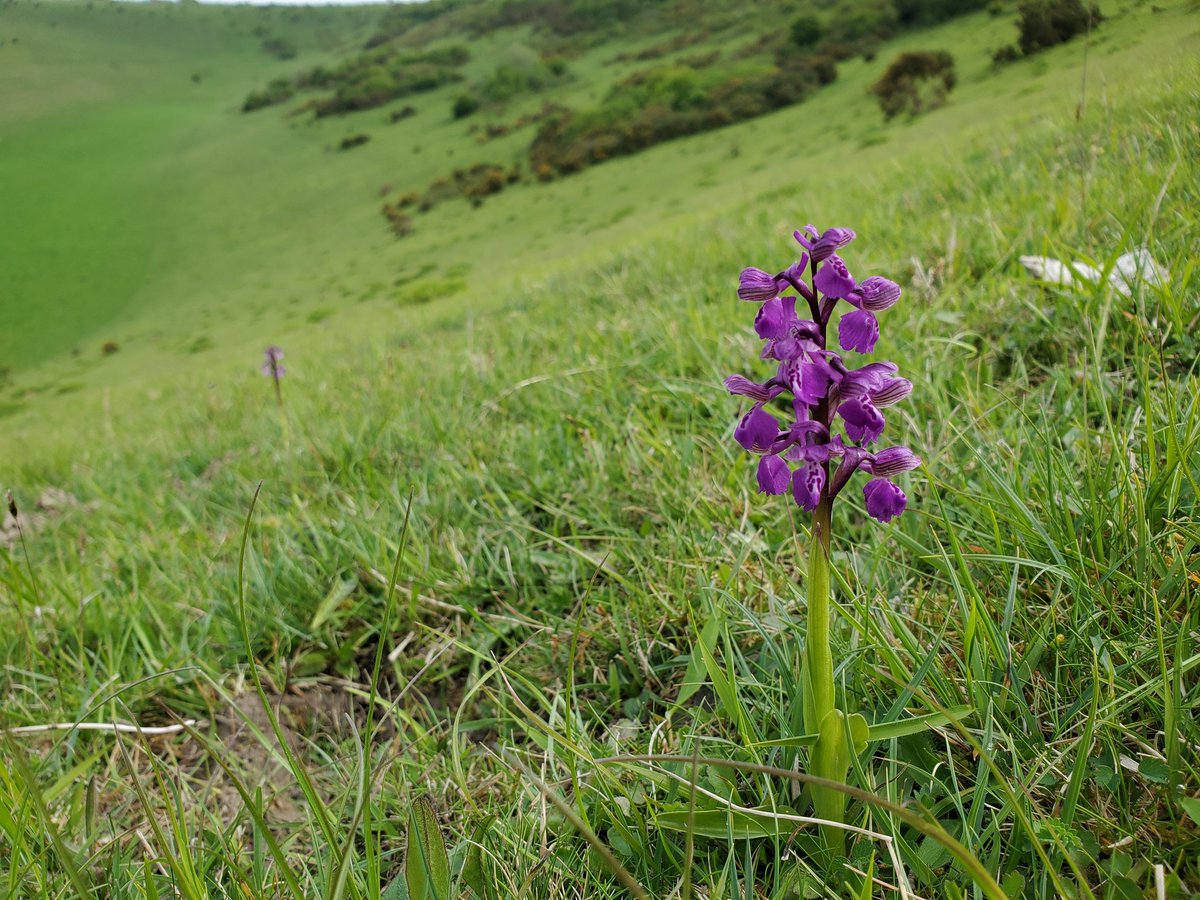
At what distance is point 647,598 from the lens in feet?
6.79

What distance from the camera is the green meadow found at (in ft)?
4.24

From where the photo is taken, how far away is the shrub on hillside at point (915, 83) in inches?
942

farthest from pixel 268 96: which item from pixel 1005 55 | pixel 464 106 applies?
pixel 1005 55

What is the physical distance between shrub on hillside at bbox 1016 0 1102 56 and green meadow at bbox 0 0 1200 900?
10903 mm

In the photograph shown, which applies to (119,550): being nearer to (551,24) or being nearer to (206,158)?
(206,158)

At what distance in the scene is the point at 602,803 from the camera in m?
1.49

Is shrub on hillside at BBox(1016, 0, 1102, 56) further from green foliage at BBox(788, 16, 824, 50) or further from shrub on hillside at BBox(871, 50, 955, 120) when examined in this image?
green foliage at BBox(788, 16, 824, 50)

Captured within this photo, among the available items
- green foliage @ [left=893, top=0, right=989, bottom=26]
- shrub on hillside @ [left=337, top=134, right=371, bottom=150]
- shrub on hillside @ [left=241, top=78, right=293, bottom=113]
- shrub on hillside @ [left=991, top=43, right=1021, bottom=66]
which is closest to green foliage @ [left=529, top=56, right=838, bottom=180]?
green foliage @ [left=893, top=0, right=989, bottom=26]

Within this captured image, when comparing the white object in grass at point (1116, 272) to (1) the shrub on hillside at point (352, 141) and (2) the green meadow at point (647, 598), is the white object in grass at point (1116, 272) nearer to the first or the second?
(2) the green meadow at point (647, 598)

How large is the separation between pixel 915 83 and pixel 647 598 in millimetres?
28929

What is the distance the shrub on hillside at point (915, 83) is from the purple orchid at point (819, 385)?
26.2 meters

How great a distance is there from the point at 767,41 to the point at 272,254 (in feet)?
114

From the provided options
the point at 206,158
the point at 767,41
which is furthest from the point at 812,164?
the point at 206,158

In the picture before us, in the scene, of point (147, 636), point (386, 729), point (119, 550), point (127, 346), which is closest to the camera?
point (386, 729)
